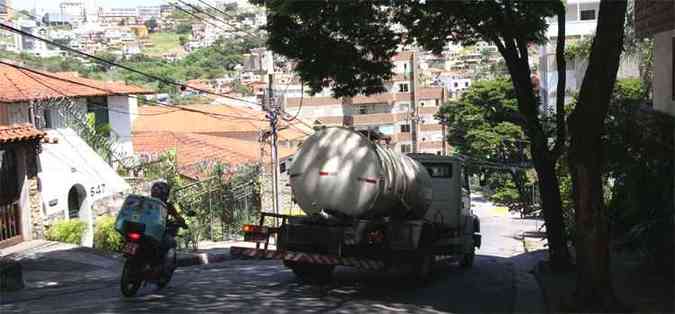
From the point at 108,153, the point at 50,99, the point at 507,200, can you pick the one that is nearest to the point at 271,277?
the point at 50,99

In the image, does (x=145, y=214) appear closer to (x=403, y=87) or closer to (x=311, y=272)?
(x=311, y=272)

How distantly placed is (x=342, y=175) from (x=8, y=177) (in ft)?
33.9

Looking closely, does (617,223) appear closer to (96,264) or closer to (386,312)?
(386,312)

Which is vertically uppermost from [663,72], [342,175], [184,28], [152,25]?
[152,25]

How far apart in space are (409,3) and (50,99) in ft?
51.1

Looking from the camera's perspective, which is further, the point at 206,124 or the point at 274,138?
the point at 206,124

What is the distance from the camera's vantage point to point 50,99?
26.8 meters

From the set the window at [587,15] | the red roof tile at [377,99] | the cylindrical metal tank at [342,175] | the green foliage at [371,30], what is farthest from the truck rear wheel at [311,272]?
the red roof tile at [377,99]

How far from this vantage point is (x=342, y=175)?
12.5 meters

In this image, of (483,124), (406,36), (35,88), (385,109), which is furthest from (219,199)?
(385,109)

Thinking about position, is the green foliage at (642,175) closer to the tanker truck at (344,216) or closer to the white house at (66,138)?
the tanker truck at (344,216)

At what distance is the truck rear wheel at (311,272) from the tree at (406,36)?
14.5 feet

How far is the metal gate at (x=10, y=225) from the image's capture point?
1892 cm

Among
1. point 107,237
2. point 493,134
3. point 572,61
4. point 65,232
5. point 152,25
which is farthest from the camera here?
point 152,25
